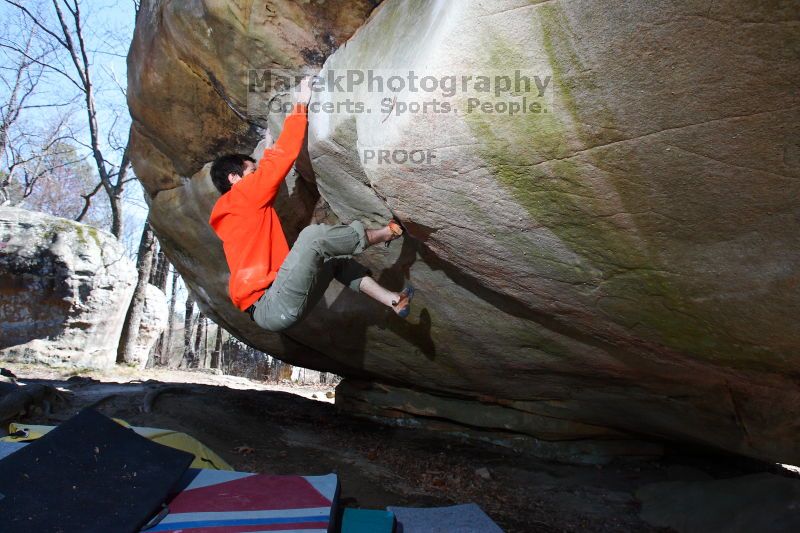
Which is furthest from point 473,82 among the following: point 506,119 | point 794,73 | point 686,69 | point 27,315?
point 27,315

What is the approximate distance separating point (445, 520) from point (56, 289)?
892cm

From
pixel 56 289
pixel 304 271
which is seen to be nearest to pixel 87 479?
pixel 304 271

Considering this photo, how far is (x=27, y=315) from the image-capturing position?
31.0 ft

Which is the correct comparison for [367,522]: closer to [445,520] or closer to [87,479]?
[445,520]

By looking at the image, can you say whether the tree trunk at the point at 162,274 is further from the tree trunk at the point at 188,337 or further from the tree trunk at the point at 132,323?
the tree trunk at the point at 132,323

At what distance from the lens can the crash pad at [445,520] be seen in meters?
3.17

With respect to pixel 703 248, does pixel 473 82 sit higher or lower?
higher

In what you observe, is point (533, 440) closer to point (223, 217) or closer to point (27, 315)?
point (223, 217)

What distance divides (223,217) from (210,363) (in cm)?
1750

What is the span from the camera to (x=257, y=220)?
3.74 meters

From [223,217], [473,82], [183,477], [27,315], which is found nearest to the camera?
[473,82]

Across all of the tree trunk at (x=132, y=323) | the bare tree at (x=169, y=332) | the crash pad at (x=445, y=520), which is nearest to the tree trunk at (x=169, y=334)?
the bare tree at (x=169, y=332)

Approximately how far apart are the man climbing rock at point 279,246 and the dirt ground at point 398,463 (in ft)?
5.12

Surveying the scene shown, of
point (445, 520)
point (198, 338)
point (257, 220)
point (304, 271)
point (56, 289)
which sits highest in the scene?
point (257, 220)
